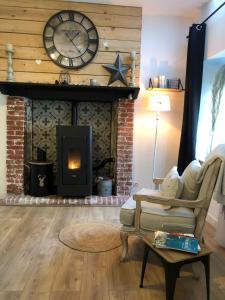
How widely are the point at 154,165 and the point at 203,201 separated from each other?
2178mm

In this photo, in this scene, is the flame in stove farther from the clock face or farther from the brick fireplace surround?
the clock face

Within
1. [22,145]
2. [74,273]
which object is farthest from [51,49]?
[74,273]

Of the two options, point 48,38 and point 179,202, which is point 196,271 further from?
point 48,38

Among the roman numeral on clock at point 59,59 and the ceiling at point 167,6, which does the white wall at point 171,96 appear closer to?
the ceiling at point 167,6

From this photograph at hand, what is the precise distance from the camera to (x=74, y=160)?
419 cm

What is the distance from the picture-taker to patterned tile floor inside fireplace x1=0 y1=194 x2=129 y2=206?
13.2ft

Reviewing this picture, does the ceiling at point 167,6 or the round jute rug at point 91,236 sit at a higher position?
the ceiling at point 167,6

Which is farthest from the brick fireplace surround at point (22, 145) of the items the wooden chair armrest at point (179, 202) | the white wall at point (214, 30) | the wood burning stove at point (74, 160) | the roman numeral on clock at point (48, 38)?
the wooden chair armrest at point (179, 202)

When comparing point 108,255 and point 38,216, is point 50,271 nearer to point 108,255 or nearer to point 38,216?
point 108,255

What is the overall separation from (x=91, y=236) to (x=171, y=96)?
8.42 ft

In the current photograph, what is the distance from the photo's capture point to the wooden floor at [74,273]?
2.08m

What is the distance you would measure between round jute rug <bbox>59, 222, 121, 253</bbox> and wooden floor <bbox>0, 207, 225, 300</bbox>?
88 millimetres

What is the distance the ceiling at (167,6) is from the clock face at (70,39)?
0.37 meters

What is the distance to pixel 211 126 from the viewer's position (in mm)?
3973
